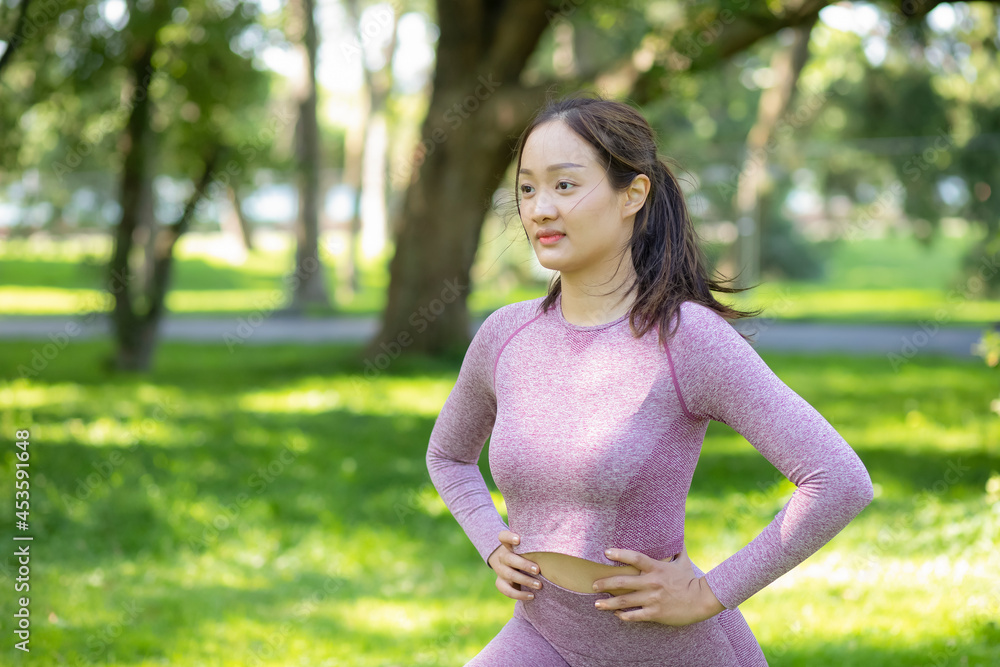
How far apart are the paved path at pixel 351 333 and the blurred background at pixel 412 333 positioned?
0.51ft

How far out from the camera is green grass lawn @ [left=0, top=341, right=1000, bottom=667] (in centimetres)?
455

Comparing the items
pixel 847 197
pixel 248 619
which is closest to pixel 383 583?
pixel 248 619

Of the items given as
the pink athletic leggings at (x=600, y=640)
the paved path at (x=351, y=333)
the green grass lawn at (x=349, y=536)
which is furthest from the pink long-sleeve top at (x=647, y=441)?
the paved path at (x=351, y=333)

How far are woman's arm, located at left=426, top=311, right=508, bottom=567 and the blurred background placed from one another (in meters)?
0.29

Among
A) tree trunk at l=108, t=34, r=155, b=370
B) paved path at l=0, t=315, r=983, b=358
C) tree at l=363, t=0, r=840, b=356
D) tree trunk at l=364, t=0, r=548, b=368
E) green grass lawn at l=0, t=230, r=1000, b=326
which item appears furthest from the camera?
green grass lawn at l=0, t=230, r=1000, b=326

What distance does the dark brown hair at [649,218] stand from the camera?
76.1 inches

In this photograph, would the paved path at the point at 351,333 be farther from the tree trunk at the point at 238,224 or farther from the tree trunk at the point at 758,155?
the tree trunk at the point at 238,224

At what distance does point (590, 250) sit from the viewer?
6.53 feet

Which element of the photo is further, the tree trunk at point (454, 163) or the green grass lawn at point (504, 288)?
the green grass lawn at point (504, 288)

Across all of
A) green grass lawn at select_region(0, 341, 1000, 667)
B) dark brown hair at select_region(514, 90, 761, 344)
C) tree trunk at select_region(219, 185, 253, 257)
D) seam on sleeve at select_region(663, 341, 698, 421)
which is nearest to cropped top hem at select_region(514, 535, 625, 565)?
seam on sleeve at select_region(663, 341, 698, 421)

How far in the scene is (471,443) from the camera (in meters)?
2.33

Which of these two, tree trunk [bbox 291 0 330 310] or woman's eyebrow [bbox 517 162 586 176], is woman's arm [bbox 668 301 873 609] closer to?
woman's eyebrow [bbox 517 162 586 176]

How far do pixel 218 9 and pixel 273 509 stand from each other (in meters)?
7.83

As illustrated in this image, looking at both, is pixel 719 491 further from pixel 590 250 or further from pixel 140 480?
pixel 590 250
